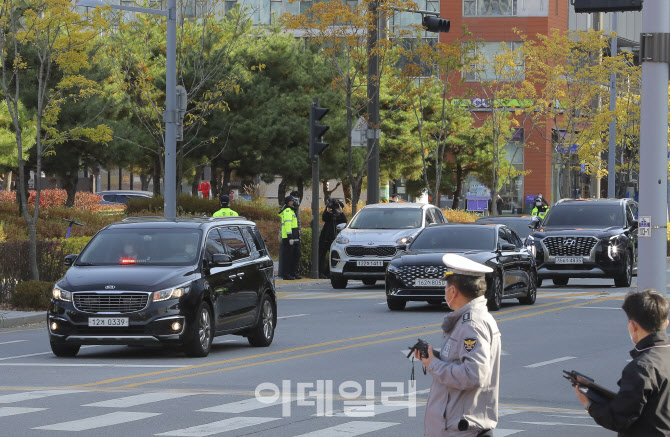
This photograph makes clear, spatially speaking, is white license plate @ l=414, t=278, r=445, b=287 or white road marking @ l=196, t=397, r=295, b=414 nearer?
white road marking @ l=196, t=397, r=295, b=414

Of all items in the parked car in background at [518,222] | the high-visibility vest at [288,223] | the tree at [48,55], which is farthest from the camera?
the parked car in background at [518,222]

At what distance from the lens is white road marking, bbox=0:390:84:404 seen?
1178 centimetres

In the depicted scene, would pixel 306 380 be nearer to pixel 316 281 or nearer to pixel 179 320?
pixel 179 320

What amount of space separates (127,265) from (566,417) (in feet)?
21.5

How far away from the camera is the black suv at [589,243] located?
2883 centimetres

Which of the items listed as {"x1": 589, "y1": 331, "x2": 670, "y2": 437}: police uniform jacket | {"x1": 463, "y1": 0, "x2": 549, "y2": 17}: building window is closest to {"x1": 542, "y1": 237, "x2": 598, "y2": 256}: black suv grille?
{"x1": 589, "y1": 331, "x2": 670, "y2": 437}: police uniform jacket

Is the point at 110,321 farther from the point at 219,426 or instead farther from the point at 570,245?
the point at 570,245

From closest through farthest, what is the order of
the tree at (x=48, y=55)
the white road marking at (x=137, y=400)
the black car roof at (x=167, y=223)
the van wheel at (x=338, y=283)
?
1. the white road marking at (x=137, y=400)
2. the black car roof at (x=167, y=223)
3. the tree at (x=48, y=55)
4. the van wheel at (x=338, y=283)

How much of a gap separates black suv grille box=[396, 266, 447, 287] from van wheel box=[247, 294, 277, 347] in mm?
4828

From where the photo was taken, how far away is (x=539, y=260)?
2928cm

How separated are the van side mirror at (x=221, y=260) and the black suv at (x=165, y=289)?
14 mm

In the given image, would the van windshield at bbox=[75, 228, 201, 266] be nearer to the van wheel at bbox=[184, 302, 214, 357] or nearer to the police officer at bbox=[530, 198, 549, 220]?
the van wheel at bbox=[184, 302, 214, 357]

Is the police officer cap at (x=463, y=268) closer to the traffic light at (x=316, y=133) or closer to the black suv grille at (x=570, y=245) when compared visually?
the black suv grille at (x=570, y=245)

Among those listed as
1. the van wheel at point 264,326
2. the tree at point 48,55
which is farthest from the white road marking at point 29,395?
the tree at point 48,55
